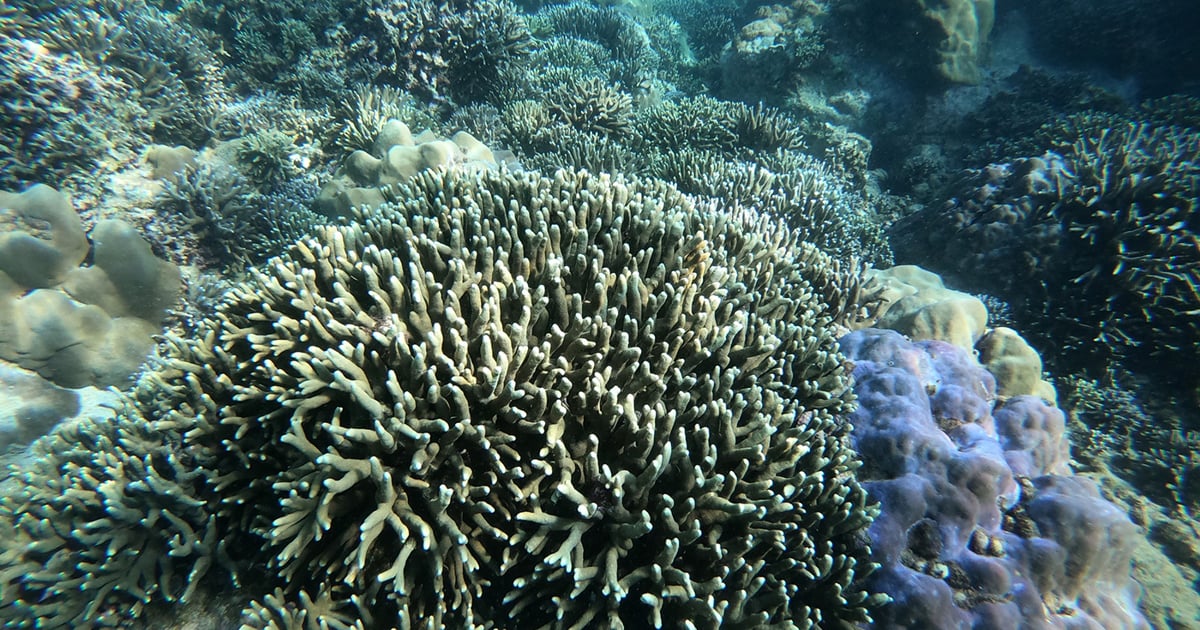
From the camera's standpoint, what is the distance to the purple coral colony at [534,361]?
2.28m

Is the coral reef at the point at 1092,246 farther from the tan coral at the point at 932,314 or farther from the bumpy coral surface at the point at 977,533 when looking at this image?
the bumpy coral surface at the point at 977,533

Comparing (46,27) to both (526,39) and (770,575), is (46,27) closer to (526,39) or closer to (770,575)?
(526,39)

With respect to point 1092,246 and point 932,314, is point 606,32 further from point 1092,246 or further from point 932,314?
point 932,314

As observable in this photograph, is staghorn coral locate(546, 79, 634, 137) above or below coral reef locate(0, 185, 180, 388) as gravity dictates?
above

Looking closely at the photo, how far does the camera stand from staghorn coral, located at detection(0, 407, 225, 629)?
92.0 inches

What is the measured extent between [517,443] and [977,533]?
8.96 ft

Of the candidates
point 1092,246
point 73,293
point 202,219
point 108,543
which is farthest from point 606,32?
point 108,543

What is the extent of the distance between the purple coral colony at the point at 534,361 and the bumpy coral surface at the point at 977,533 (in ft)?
0.07

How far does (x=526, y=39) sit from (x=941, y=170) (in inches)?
347

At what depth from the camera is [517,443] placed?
7.97 ft

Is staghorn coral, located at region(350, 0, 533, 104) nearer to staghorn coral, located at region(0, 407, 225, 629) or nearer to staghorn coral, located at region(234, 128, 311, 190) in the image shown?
staghorn coral, located at region(234, 128, 311, 190)

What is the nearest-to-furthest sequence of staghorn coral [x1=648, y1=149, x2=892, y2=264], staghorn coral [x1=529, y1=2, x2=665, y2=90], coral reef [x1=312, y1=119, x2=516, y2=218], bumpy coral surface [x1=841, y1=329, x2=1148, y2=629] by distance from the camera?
bumpy coral surface [x1=841, y1=329, x2=1148, y2=629], coral reef [x1=312, y1=119, x2=516, y2=218], staghorn coral [x1=648, y1=149, x2=892, y2=264], staghorn coral [x1=529, y1=2, x2=665, y2=90]

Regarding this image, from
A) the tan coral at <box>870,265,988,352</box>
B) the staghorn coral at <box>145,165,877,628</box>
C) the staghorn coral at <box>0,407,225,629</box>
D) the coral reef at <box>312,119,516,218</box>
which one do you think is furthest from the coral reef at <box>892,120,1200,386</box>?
the staghorn coral at <box>0,407,225,629</box>

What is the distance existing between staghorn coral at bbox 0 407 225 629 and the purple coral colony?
0.02 m
